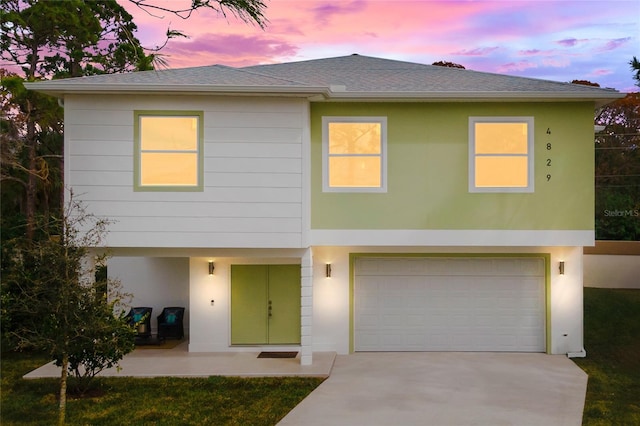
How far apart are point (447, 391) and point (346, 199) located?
4.20m

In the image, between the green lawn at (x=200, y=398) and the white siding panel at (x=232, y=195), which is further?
the white siding panel at (x=232, y=195)

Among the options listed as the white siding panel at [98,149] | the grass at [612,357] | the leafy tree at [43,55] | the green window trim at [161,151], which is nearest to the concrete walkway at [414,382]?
the grass at [612,357]

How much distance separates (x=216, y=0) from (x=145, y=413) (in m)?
6.10

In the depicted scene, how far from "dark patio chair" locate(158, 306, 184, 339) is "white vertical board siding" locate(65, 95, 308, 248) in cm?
355

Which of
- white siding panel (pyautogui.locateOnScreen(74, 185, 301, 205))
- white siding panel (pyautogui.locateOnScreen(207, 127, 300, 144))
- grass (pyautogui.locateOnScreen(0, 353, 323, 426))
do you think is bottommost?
grass (pyautogui.locateOnScreen(0, 353, 323, 426))

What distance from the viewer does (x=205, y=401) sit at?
10.0 m

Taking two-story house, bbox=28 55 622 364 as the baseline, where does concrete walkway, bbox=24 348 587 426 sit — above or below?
below

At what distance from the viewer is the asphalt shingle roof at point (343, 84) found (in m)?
11.5

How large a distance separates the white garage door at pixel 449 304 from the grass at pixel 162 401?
2.90m

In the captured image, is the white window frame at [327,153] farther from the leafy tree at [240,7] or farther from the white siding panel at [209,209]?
the leafy tree at [240,7]

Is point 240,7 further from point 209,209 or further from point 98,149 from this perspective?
point 98,149

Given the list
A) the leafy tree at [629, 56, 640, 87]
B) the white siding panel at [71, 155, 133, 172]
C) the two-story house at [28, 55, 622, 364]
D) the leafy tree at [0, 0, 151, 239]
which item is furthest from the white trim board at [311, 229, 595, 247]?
the leafy tree at [0, 0, 151, 239]

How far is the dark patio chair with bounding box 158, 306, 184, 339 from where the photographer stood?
1466 centimetres

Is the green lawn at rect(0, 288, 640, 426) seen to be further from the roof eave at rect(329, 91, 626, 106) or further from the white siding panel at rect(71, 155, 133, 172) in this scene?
the roof eave at rect(329, 91, 626, 106)
